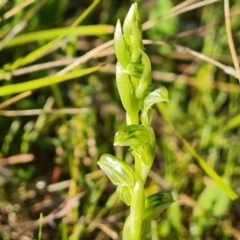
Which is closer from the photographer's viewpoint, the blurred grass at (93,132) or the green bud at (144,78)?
the green bud at (144,78)

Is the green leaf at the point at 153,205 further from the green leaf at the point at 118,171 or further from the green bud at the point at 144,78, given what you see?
the green bud at the point at 144,78

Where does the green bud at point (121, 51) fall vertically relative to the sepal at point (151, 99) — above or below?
above

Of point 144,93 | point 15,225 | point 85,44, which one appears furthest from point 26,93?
point 144,93

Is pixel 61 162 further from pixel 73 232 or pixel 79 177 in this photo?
pixel 73 232

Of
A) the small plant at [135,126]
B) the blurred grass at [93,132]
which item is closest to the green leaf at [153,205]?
the small plant at [135,126]

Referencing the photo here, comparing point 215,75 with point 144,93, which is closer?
point 144,93

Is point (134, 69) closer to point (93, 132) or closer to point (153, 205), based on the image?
point (153, 205)

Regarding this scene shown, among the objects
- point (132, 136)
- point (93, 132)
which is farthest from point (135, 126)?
point (93, 132)

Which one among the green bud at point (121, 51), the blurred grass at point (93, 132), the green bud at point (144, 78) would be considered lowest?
the blurred grass at point (93, 132)
